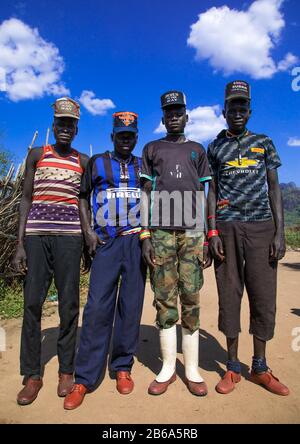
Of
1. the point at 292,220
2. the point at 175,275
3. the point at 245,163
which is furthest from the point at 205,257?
the point at 292,220

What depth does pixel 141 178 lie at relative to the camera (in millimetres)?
2842

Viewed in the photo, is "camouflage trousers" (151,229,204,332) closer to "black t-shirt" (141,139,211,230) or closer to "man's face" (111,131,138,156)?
"black t-shirt" (141,139,211,230)

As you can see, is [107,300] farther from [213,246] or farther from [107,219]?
[213,246]

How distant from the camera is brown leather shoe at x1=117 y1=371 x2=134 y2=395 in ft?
8.95

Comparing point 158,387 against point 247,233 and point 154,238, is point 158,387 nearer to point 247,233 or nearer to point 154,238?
point 154,238

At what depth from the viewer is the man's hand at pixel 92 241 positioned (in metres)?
2.81

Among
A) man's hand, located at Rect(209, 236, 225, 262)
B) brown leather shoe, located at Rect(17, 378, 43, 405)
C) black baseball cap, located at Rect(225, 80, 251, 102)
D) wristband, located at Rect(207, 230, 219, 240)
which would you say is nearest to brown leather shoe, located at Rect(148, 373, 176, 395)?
brown leather shoe, located at Rect(17, 378, 43, 405)

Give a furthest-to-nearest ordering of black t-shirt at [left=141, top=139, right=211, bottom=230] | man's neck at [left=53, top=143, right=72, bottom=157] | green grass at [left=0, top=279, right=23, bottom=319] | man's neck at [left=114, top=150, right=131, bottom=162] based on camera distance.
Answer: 1. green grass at [left=0, top=279, right=23, bottom=319]
2. man's neck at [left=114, top=150, right=131, bottom=162]
3. man's neck at [left=53, top=143, right=72, bottom=157]
4. black t-shirt at [left=141, top=139, right=211, bottom=230]

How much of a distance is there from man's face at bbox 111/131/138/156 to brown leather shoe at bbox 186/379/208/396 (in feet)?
6.50

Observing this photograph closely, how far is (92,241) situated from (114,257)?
225mm

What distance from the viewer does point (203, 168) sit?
286 cm

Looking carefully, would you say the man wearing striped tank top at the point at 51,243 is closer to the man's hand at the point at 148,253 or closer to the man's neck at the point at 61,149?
the man's neck at the point at 61,149

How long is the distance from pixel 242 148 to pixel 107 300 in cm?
169
